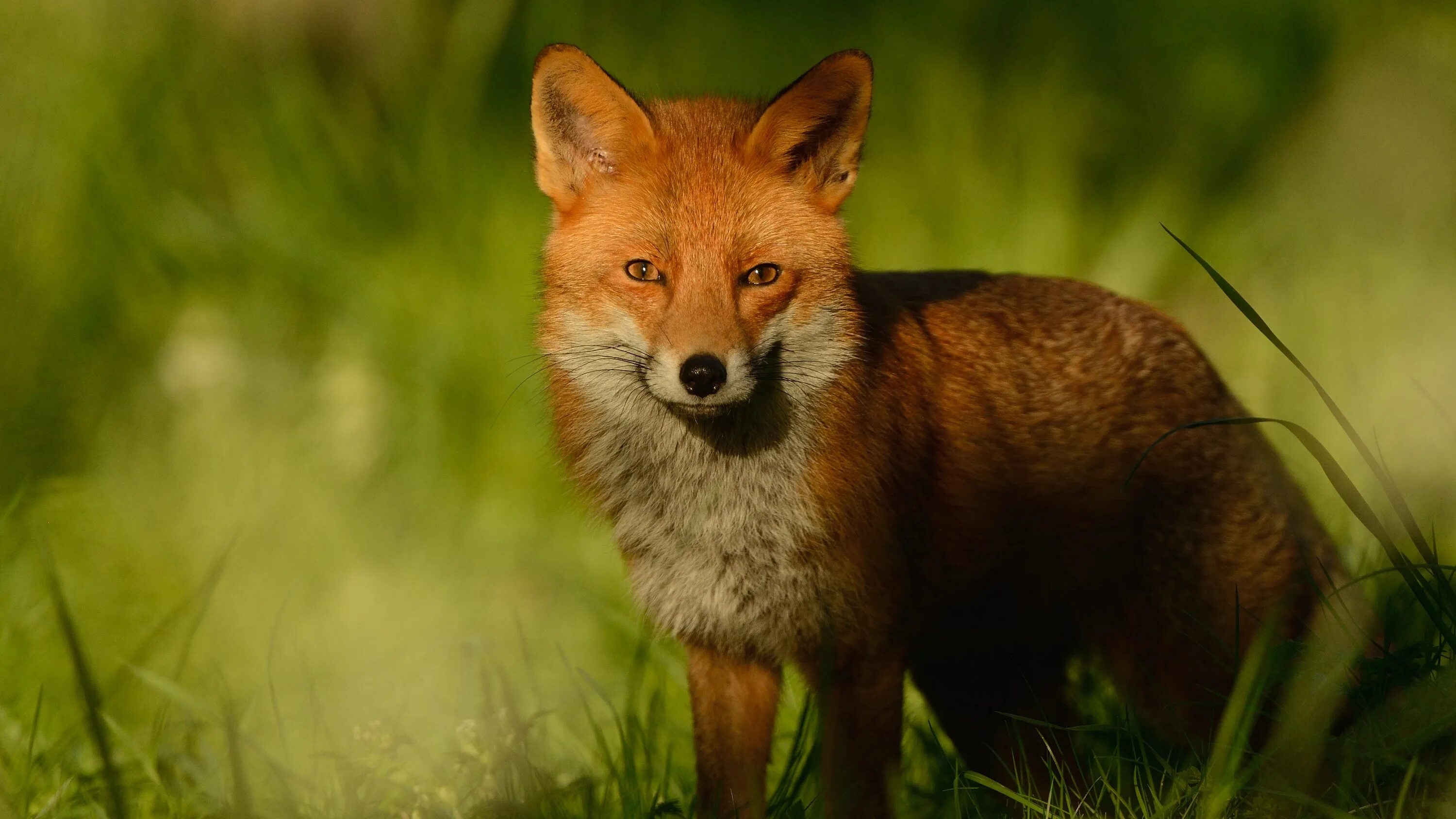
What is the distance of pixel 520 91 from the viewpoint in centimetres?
592

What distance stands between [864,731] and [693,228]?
1.21 meters

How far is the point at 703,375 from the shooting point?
106 inches

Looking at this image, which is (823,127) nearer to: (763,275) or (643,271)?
(763,275)

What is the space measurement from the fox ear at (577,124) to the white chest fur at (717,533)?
24.5 inches

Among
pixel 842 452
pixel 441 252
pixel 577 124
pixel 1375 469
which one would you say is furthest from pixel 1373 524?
pixel 441 252

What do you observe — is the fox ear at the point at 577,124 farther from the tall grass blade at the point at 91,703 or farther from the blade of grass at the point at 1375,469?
the tall grass blade at the point at 91,703

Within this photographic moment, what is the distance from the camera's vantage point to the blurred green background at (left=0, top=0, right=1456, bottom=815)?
3.98 metres

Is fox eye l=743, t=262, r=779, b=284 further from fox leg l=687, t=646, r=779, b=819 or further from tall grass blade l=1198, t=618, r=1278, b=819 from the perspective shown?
tall grass blade l=1198, t=618, r=1278, b=819

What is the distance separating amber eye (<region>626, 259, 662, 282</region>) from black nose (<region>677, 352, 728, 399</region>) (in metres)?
0.35

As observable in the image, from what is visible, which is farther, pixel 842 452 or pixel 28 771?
pixel 842 452

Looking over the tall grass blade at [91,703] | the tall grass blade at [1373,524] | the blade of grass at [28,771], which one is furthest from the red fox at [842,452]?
the blade of grass at [28,771]

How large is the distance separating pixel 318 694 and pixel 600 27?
356cm

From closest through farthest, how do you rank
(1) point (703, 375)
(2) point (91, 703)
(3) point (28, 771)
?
(2) point (91, 703), (1) point (703, 375), (3) point (28, 771)

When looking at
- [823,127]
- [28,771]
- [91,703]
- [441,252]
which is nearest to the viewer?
[91,703]
